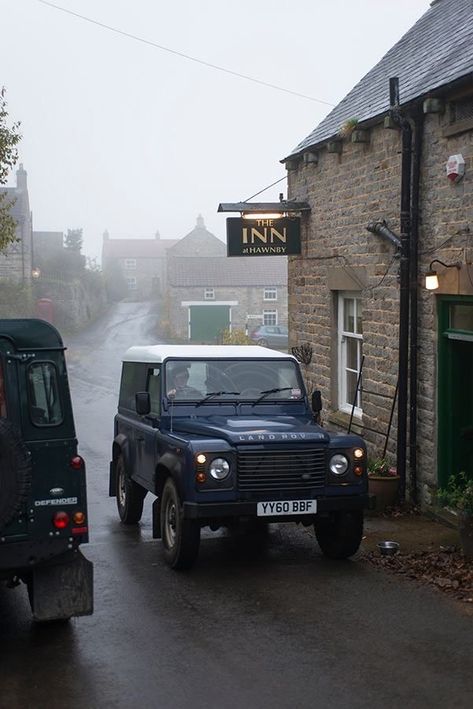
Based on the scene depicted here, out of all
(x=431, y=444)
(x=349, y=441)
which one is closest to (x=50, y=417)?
(x=349, y=441)

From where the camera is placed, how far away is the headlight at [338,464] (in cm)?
861

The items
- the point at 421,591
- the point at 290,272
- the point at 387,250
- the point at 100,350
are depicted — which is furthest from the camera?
the point at 100,350

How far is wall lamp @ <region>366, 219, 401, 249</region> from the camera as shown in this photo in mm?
11355

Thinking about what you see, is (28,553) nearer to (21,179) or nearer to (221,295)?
(221,295)

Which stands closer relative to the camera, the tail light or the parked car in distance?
the tail light

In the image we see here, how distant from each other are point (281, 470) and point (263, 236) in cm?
659

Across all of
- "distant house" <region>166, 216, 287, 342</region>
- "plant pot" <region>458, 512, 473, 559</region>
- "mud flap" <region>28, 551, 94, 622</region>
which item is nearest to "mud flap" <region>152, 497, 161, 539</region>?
"mud flap" <region>28, 551, 94, 622</region>

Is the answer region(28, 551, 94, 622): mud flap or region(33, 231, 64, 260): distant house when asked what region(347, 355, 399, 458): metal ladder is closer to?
region(28, 551, 94, 622): mud flap

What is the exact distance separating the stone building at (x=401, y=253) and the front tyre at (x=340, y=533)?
2.21 meters

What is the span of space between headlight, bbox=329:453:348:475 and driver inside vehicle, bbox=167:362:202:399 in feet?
5.89

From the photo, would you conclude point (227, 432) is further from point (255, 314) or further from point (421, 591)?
point (255, 314)

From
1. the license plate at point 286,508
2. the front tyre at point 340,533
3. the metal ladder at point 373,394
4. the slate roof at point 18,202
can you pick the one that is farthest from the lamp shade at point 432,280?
the slate roof at point 18,202

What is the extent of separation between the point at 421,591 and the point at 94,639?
286cm

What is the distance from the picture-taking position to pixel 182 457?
8500 mm
